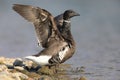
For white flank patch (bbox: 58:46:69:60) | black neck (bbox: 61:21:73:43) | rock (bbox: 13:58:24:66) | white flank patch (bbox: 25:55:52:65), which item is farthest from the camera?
rock (bbox: 13:58:24:66)

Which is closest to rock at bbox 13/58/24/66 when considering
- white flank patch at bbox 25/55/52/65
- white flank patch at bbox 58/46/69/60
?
white flank patch at bbox 25/55/52/65

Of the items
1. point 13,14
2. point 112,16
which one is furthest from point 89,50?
point 13,14

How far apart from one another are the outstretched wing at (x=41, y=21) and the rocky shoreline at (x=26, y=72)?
2.93 ft

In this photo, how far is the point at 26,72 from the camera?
19.2 metres

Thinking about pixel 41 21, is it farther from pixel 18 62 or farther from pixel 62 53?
pixel 18 62

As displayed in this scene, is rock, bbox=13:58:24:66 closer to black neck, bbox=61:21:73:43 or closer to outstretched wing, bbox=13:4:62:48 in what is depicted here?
outstretched wing, bbox=13:4:62:48

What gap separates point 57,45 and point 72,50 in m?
0.44

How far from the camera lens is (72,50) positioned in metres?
18.8

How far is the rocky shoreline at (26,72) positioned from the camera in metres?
17.4

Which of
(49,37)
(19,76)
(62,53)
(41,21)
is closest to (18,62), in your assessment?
(49,37)

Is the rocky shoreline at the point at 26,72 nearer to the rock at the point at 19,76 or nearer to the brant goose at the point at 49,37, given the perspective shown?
the rock at the point at 19,76

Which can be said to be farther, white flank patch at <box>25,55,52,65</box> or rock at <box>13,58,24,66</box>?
rock at <box>13,58,24,66</box>

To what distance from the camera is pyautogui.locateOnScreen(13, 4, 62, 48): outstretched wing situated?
18.3 metres

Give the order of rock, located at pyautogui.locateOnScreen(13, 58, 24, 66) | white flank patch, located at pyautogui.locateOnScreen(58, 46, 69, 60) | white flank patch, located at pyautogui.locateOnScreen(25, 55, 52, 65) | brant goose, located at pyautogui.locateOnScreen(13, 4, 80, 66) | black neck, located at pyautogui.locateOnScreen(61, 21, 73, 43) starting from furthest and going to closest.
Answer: rock, located at pyautogui.locateOnScreen(13, 58, 24, 66) → black neck, located at pyautogui.locateOnScreen(61, 21, 73, 43) → white flank patch, located at pyautogui.locateOnScreen(58, 46, 69, 60) → brant goose, located at pyautogui.locateOnScreen(13, 4, 80, 66) → white flank patch, located at pyautogui.locateOnScreen(25, 55, 52, 65)
